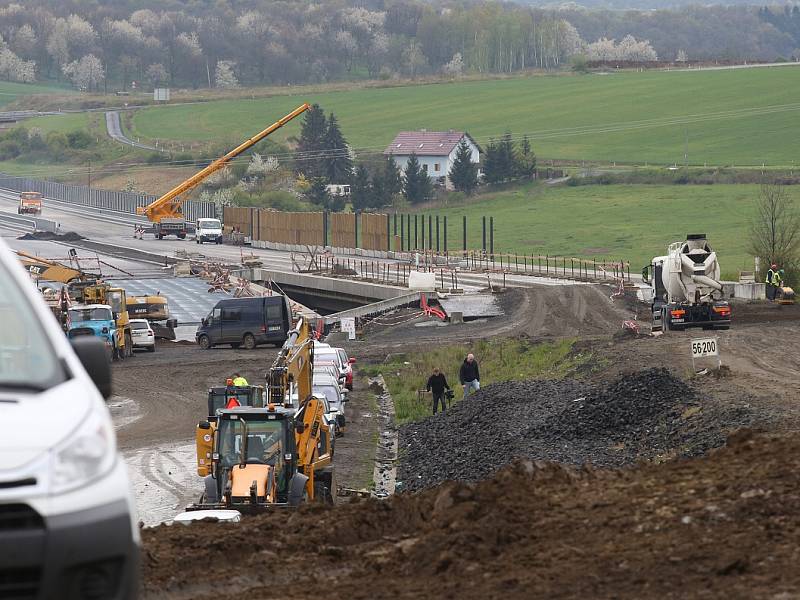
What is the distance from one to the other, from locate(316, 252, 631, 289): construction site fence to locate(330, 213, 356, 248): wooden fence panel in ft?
21.8

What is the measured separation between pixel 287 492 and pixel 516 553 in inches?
426

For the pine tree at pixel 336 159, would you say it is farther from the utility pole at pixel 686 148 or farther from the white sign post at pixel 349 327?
the white sign post at pixel 349 327

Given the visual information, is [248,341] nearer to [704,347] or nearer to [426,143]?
[704,347]

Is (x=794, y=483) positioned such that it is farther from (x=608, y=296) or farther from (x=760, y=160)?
(x=760, y=160)

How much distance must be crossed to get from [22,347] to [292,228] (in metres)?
94.9

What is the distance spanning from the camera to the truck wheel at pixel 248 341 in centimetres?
5181

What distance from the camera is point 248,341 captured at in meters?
51.8

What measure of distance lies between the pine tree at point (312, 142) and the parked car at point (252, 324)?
3474 inches

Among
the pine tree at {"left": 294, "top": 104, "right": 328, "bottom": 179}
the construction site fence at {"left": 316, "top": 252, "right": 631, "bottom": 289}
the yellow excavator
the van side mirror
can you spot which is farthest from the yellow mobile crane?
the van side mirror

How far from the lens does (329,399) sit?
106ft

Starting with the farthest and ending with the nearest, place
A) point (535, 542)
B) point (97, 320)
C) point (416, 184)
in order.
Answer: point (416, 184) < point (97, 320) < point (535, 542)

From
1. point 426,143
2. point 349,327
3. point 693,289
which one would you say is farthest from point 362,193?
point 693,289

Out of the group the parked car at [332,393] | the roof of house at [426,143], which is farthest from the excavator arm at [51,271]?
the roof of house at [426,143]

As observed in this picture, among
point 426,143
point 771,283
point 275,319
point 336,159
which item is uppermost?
point 426,143
